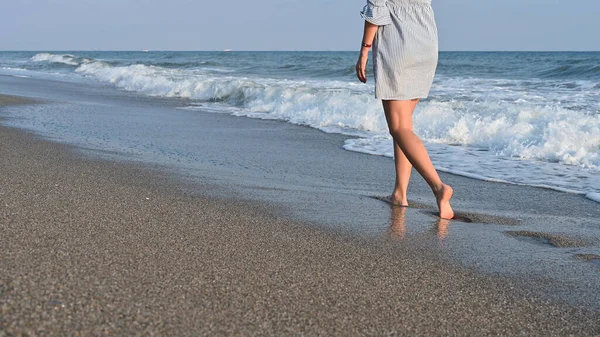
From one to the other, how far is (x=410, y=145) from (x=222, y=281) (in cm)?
176

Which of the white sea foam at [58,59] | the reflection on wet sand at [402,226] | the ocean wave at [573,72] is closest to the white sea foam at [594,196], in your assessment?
the reflection on wet sand at [402,226]

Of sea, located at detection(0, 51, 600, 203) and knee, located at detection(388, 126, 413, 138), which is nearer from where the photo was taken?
knee, located at detection(388, 126, 413, 138)

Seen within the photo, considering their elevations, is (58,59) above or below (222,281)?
below

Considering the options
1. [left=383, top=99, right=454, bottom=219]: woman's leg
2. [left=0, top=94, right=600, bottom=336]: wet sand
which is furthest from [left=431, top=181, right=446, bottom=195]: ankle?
[left=0, top=94, right=600, bottom=336]: wet sand

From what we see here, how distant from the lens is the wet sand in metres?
1.73

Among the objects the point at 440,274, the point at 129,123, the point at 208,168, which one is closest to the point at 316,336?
the point at 440,274

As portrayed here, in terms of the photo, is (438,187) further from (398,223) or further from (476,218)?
(398,223)

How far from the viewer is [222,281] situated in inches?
82.1

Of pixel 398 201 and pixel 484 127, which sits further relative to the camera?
pixel 484 127

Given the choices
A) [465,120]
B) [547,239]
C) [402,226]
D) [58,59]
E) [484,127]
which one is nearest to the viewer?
[547,239]

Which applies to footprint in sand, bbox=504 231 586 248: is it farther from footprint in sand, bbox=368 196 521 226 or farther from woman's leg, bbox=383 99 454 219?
woman's leg, bbox=383 99 454 219

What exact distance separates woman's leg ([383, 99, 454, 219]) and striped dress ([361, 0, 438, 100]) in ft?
0.33

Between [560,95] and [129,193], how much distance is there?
11448mm

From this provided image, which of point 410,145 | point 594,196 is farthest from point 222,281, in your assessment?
point 594,196
